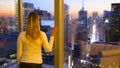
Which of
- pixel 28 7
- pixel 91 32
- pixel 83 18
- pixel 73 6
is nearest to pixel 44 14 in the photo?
pixel 28 7

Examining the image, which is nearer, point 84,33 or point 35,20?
point 35,20

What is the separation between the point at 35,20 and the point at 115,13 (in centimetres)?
148

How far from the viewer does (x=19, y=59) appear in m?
3.56

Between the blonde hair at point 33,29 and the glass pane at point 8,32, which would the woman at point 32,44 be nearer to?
the blonde hair at point 33,29

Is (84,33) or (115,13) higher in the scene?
(115,13)

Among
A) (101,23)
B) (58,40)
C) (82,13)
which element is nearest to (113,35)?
(101,23)

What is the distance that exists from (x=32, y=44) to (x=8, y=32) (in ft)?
5.30

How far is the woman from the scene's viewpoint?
3379mm

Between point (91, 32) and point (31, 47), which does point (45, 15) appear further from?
point (31, 47)

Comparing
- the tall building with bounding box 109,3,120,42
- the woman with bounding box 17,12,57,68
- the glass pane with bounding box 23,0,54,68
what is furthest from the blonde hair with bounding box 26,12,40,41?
the tall building with bounding box 109,3,120,42

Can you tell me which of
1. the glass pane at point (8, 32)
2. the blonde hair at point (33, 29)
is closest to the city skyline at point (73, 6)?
the glass pane at point (8, 32)

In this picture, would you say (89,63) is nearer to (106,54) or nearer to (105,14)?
(106,54)

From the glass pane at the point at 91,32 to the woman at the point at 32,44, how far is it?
106cm

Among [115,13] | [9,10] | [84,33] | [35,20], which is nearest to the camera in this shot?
[35,20]
